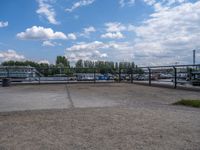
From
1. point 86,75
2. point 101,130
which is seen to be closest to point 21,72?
point 86,75

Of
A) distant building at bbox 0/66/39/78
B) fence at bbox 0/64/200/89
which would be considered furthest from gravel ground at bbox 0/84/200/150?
distant building at bbox 0/66/39/78

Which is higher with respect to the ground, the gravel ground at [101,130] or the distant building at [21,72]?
the distant building at [21,72]

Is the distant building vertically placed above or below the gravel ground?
above

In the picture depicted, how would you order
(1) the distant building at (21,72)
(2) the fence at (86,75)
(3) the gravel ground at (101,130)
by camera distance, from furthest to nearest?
1. (1) the distant building at (21,72)
2. (2) the fence at (86,75)
3. (3) the gravel ground at (101,130)

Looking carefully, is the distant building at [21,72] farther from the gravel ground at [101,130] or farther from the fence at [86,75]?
the gravel ground at [101,130]

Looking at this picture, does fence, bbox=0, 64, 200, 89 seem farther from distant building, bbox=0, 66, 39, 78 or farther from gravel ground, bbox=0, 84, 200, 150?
gravel ground, bbox=0, 84, 200, 150

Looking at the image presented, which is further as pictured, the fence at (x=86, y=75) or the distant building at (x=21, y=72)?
the distant building at (x=21, y=72)

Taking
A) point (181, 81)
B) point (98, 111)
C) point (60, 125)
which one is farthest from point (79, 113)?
point (181, 81)

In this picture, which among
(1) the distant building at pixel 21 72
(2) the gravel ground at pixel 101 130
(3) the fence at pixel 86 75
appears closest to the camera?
(2) the gravel ground at pixel 101 130

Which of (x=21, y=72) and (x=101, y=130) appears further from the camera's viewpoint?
(x=21, y=72)

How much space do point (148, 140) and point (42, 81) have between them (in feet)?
59.2

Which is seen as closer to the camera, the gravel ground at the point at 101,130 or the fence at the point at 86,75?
the gravel ground at the point at 101,130

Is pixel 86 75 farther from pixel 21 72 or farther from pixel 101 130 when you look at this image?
pixel 101 130

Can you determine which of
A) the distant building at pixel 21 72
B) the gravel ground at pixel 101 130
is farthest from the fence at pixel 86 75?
the gravel ground at pixel 101 130
